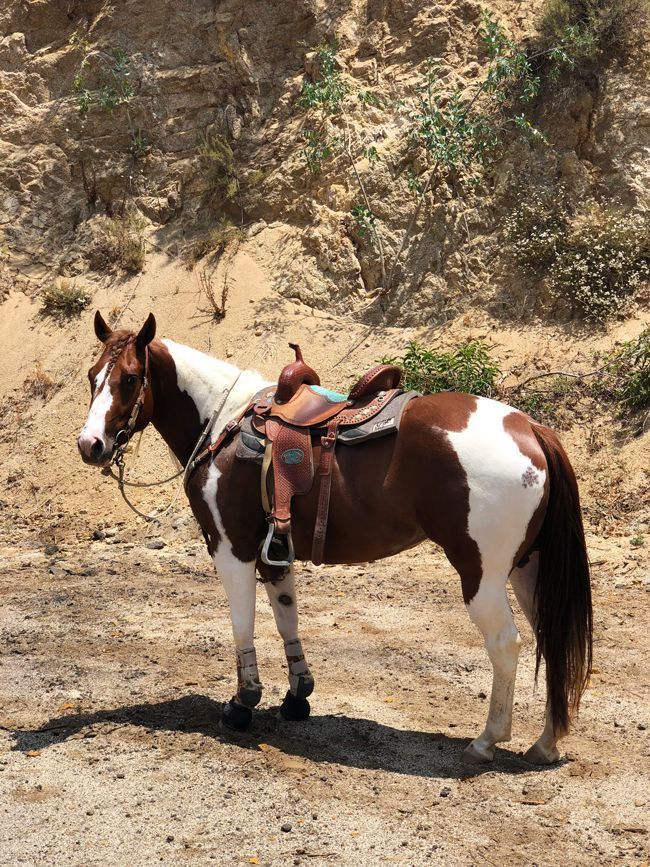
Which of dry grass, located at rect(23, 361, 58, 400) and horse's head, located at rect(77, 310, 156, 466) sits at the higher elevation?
horse's head, located at rect(77, 310, 156, 466)

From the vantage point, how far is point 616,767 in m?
4.38

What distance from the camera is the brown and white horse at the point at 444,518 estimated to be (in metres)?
4.32

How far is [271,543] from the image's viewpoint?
4770 millimetres

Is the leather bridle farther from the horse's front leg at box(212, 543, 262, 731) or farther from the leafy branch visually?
the leafy branch

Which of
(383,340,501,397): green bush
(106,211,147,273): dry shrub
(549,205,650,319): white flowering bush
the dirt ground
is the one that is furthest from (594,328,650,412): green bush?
(106,211,147,273): dry shrub

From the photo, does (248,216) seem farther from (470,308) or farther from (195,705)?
(195,705)

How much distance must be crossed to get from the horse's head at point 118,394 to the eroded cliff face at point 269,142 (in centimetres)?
751

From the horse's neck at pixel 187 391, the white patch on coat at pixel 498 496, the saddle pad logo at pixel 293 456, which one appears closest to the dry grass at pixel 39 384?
the horse's neck at pixel 187 391

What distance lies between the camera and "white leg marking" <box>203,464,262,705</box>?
4852mm

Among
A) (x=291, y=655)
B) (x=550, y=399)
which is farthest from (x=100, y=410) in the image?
(x=550, y=399)

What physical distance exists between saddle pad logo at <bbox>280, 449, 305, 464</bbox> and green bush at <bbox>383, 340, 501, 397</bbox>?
551cm

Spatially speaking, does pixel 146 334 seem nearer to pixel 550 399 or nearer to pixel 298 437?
pixel 298 437

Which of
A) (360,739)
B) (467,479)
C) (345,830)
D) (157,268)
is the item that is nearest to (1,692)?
(360,739)

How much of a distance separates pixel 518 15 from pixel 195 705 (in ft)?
38.7
